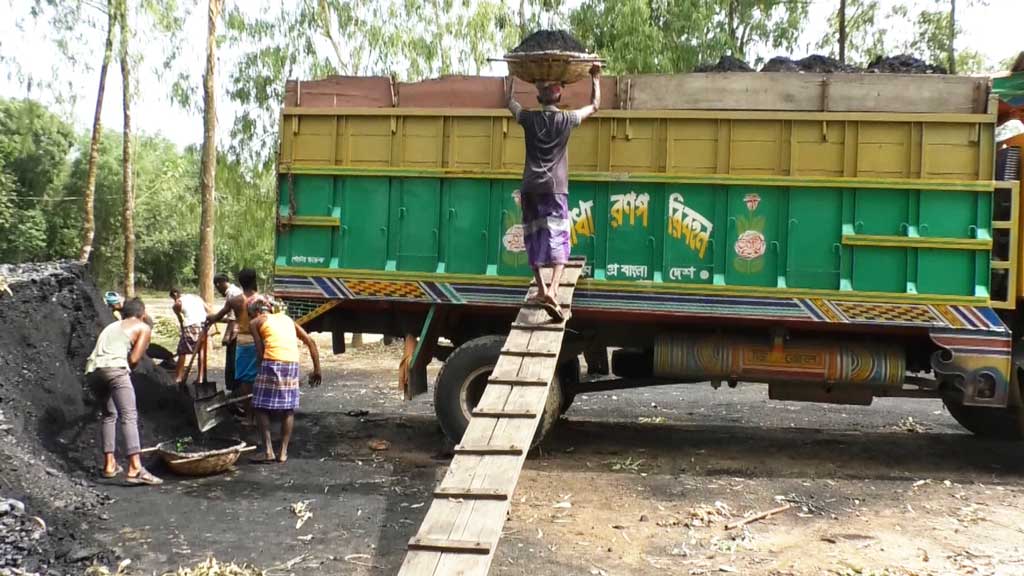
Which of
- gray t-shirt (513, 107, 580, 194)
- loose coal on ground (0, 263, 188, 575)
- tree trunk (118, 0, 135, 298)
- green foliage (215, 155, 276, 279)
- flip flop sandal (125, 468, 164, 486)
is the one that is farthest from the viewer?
tree trunk (118, 0, 135, 298)

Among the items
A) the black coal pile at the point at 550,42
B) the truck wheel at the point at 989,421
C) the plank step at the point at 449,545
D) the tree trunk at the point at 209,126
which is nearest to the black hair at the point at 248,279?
the black coal pile at the point at 550,42

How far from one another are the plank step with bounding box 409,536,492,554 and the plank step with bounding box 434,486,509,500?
0.37 meters

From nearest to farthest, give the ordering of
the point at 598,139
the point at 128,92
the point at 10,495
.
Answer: the point at 10,495 < the point at 598,139 < the point at 128,92

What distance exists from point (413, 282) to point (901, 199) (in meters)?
3.95

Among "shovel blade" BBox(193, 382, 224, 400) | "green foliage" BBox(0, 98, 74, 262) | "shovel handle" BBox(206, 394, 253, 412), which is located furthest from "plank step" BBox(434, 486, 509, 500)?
"green foliage" BBox(0, 98, 74, 262)

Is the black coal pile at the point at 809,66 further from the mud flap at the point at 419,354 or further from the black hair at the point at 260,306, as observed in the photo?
the black hair at the point at 260,306

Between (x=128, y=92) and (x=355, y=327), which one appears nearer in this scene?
(x=355, y=327)

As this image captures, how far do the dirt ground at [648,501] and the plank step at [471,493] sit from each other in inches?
26.8

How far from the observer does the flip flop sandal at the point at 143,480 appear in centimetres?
588

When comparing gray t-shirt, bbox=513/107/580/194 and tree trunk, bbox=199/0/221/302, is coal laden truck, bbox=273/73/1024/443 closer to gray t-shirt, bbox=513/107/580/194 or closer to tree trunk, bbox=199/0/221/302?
gray t-shirt, bbox=513/107/580/194

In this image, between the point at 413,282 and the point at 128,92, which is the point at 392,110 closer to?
the point at 413,282

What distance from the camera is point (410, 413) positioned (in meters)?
8.91

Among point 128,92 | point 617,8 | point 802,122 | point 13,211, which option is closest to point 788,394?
point 802,122

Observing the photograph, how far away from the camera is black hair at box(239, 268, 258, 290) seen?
23.4ft
